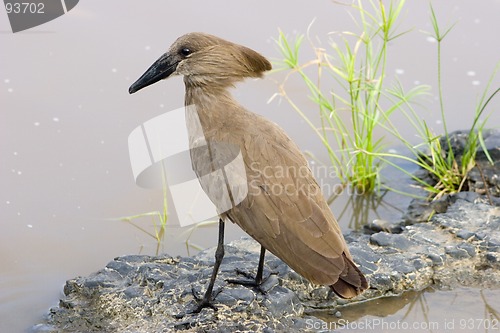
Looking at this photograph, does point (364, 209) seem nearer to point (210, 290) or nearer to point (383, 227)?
point (383, 227)

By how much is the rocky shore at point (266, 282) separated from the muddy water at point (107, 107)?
207 mm

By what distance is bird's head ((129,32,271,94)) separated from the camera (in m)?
4.82

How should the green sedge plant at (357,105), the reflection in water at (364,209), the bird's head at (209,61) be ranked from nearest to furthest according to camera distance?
the bird's head at (209,61), the green sedge plant at (357,105), the reflection in water at (364,209)

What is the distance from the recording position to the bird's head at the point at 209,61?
482 centimetres

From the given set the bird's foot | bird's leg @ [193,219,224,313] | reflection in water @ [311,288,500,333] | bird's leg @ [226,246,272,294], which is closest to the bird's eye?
bird's leg @ [193,219,224,313]

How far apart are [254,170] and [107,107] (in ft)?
9.24

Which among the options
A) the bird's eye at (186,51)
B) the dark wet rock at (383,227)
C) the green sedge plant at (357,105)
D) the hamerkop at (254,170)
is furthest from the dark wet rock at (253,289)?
the bird's eye at (186,51)

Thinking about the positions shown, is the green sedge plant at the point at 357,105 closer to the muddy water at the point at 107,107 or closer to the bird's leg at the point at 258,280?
the muddy water at the point at 107,107

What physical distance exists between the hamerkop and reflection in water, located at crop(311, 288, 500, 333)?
0.58 meters

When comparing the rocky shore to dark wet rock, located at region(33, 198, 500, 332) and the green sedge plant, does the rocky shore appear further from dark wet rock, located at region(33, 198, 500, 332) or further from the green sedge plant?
the green sedge plant

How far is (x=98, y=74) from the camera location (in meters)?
7.20

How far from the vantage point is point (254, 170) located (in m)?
4.39

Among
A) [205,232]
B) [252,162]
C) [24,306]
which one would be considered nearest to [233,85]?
[252,162]

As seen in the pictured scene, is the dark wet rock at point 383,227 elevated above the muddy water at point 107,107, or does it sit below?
below
